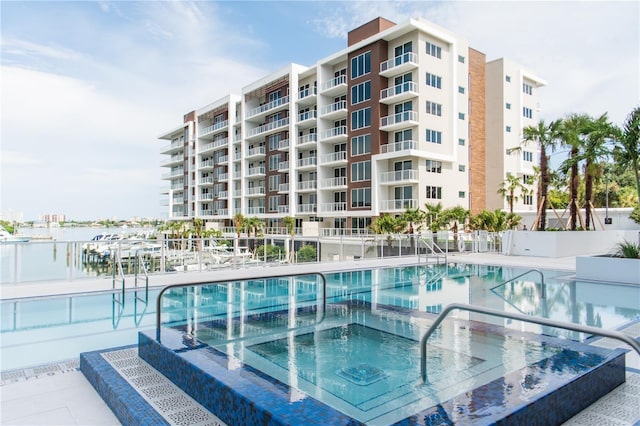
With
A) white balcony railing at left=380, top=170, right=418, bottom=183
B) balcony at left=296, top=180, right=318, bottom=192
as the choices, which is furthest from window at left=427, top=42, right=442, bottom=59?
balcony at left=296, top=180, right=318, bottom=192

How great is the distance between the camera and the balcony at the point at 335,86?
121ft

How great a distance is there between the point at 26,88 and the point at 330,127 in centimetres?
2762

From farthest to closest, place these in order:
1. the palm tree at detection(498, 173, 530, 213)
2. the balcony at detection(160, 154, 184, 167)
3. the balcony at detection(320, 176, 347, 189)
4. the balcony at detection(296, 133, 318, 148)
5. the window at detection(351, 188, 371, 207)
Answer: the balcony at detection(160, 154, 184, 167), the balcony at detection(296, 133, 318, 148), the palm tree at detection(498, 173, 530, 213), the balcony at detection(320, 176, 347, 189), the window at detection(351, 188, 371, 207)

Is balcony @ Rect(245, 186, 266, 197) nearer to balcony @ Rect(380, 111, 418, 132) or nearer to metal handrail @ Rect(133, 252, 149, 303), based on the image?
balcony @ Rect(380, 111, 418, 132)

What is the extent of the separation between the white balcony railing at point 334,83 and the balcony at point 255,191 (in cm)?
1308

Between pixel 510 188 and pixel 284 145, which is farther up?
pixel 284 145

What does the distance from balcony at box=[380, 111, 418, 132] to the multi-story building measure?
8 centimetres

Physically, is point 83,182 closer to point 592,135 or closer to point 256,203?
point 256,203

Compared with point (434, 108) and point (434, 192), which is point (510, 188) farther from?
point (434, 108)

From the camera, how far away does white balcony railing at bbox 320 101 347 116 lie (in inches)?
1454

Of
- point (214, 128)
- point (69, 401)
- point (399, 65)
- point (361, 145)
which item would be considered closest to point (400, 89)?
point (399, 65)

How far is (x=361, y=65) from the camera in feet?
116

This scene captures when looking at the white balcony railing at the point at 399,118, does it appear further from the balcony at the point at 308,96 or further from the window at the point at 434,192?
the balcony at the point at 308,96

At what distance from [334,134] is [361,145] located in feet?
11.3
